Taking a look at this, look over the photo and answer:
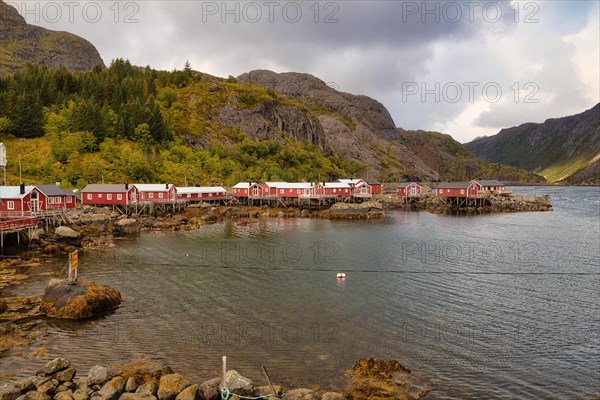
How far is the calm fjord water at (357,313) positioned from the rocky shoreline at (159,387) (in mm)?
1255

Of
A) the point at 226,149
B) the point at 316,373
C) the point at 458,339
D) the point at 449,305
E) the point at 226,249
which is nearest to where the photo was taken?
the point at 316,373

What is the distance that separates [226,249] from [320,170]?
12418 cm

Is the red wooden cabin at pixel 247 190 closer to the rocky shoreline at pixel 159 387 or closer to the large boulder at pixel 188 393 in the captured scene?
the rocky shoreline at pixel 159 387

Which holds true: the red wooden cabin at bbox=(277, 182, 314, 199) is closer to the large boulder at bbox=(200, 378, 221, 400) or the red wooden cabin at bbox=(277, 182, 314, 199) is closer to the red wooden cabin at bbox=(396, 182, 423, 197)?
the red wooden cabin at bbox=(396, 182, 423, 197)

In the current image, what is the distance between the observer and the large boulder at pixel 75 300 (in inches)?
1028

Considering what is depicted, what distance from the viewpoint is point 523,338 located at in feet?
78.2

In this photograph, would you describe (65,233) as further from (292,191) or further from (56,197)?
(292,191)

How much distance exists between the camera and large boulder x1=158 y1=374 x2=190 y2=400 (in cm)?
1617

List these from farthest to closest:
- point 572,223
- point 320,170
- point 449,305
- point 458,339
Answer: point 320,170 → point 572,223 → point 449,305 → point 458,339

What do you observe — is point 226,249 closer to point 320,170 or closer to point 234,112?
point 320,170

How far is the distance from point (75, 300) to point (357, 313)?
748 inches

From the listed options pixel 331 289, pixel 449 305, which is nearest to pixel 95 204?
pixel 331 289

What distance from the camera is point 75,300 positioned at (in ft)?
87.2

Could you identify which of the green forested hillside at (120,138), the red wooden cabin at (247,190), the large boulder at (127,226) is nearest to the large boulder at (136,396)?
the large boulder at (127,226)
